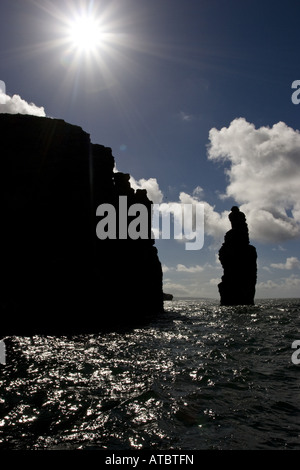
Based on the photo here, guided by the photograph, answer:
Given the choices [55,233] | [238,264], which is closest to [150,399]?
[55,233]

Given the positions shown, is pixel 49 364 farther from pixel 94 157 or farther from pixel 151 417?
pixel 94 157

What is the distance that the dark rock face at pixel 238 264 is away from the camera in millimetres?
91062

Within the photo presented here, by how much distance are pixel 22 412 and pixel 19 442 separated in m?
1.93

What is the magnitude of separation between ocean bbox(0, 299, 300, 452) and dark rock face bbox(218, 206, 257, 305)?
7670 cm

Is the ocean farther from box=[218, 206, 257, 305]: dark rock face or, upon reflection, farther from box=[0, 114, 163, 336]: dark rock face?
box=[218, 206, 257, 305]: dark rock face

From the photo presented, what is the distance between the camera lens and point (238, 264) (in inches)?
3617

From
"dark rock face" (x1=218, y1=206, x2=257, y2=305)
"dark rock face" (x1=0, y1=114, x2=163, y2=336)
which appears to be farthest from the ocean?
"dark rock face" (x1=218, y1=206, x2=257, y2=305)

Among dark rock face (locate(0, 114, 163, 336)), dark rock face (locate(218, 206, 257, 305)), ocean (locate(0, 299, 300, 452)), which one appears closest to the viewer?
ocean (locate(0, 299, 300, 452))

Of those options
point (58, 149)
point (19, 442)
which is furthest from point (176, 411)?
point (58, 149)

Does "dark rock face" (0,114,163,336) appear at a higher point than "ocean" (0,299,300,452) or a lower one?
higher

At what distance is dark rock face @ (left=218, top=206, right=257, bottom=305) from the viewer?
91062mm

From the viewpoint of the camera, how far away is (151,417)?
8.31 metres

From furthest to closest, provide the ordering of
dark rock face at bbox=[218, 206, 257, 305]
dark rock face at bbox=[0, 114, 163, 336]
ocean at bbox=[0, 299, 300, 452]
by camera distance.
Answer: dark rock face at bbox=[218, 206, 257, 305]
dark rock face at bbox=[0, 114, 163, 336]
ocean at bbox=[0, 299, 300, 452]

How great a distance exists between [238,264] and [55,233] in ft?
220
